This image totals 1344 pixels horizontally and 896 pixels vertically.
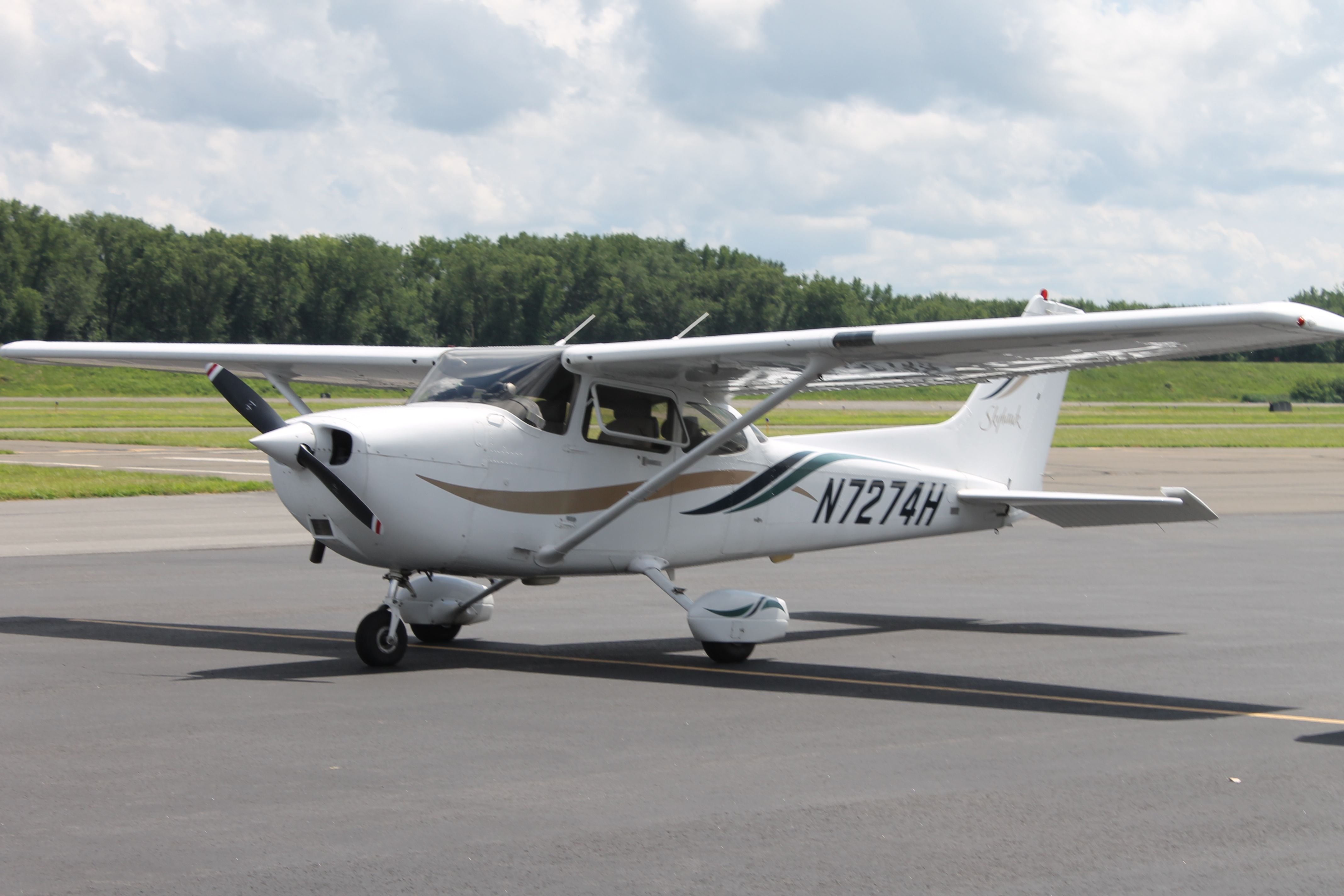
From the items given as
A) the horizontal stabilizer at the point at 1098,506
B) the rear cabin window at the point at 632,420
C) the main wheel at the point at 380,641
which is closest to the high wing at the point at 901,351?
the rear cabin window at the point at 632,420

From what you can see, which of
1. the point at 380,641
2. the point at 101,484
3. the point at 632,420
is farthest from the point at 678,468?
the point at 101,484

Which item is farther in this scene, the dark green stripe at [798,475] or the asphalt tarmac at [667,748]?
the dark green stripe at [798,475]

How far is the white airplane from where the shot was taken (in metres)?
8.69

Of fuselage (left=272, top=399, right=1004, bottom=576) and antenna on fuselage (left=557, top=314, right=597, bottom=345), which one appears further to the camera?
antenna on fuselage (left=557, top=314, right=597, bottom=345)

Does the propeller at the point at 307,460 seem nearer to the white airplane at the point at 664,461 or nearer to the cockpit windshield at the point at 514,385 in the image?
the white airplane at the point at 664,461

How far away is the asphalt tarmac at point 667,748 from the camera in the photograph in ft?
16.3

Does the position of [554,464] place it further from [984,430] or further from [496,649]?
[984,430]

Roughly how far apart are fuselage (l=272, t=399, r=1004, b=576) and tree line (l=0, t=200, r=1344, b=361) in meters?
105

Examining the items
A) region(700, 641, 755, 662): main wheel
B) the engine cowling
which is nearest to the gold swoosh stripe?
the engine cowling

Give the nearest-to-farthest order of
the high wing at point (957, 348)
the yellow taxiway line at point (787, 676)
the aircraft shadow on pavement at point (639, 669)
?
the high wing at point (957, 348)
the yellow taxiway line at point (787, 676)
the aircraft shadow on pavement at point (639, 669)

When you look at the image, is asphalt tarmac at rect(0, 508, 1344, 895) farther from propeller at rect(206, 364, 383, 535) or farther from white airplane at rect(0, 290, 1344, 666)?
propeller at rect(206, 364, 383, 535)

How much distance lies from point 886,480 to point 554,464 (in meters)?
3.20

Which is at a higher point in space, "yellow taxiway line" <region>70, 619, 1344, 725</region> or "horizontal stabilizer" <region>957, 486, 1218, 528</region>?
"horizontal stabilizer" <region>957, 486, 1218, 528</region>

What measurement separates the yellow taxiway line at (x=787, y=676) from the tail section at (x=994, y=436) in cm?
263
